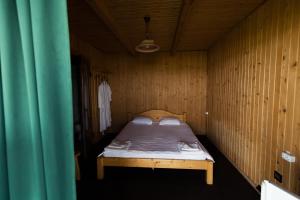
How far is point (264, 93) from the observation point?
6.77 ft

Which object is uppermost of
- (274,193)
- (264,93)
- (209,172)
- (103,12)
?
(103,12)

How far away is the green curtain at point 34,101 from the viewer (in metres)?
0.57

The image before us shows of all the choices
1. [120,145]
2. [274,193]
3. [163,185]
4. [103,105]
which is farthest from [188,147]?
[103,105]

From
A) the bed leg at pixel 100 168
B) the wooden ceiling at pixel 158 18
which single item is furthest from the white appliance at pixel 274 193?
the bed leg at pixel 100 168

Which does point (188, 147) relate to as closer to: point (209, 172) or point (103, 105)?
point (209, 172)

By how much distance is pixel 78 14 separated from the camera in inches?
94.9

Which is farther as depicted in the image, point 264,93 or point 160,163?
point 160,163

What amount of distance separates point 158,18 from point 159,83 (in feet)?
7.71

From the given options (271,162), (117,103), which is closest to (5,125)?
(271,162)

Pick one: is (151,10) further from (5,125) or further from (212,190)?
(212,190)

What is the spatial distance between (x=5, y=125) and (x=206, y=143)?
4.09 metres

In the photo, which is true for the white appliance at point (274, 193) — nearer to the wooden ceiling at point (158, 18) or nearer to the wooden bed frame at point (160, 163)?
the wooden bed frame at point (160, 163)

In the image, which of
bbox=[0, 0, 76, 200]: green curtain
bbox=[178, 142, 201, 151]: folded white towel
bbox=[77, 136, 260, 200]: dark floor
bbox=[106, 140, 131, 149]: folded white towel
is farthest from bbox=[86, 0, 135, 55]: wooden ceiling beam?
bbox=[77, 136, 260, 200]: dark floor

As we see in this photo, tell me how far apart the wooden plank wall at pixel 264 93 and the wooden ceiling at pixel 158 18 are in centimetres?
31
